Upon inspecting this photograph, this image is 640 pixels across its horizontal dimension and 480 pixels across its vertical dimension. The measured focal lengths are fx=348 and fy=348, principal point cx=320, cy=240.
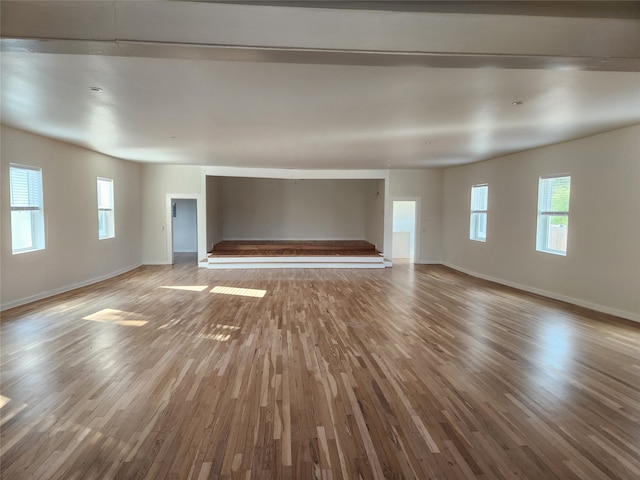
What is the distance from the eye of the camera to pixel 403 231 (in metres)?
11.2

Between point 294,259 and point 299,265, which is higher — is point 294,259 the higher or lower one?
the higher one

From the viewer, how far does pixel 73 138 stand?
5.61 meters

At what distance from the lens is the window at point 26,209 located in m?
5.08

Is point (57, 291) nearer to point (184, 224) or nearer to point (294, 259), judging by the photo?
point (294, 259)

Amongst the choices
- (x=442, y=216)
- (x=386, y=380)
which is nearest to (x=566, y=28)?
(x=386, y=380)

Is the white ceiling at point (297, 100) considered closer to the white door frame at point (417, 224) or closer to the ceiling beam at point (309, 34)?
the ceiling beam at point (309, 34)

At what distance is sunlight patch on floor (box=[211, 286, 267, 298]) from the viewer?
625cm

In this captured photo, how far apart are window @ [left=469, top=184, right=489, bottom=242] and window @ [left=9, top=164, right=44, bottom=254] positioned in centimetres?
862

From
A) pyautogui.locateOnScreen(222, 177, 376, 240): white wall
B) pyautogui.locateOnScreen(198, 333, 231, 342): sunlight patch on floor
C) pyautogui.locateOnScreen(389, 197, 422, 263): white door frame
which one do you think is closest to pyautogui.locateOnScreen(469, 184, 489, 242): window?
pyautogui.locateOnScreen(389, 197, 422, 263): white door frame

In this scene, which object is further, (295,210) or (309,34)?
(295,210)

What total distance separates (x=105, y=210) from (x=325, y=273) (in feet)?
16.9

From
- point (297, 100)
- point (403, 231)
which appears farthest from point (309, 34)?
point (403, 231)

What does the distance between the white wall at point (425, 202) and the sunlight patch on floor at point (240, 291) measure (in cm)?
454

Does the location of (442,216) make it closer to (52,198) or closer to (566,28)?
(566,28)
